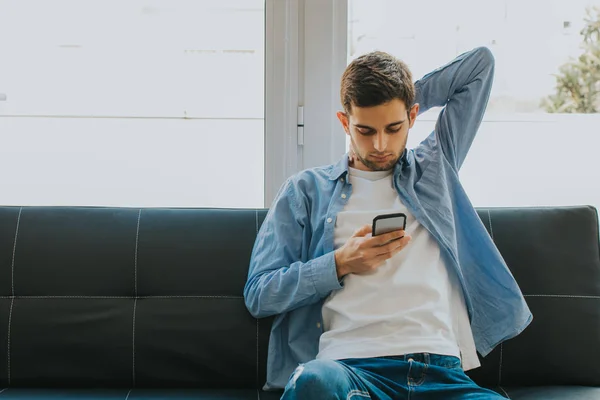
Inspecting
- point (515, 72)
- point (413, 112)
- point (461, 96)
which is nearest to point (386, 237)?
point (413, 112)

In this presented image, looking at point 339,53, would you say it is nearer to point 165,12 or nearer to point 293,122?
point 293,122

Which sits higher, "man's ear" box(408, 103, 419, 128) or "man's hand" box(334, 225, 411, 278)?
"man's ear" box(408, 103, 419, 128)

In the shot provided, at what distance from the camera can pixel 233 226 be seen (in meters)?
2.03

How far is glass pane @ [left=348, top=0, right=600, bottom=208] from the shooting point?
2.38 metres

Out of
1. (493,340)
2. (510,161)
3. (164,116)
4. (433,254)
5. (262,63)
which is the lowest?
(493,340)

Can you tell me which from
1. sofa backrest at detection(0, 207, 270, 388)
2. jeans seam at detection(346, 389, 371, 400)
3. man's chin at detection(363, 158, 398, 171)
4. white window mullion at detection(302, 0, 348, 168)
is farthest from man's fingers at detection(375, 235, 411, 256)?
white window mullion at detection(302, 0, 348, 168)

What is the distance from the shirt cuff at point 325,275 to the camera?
1.70m

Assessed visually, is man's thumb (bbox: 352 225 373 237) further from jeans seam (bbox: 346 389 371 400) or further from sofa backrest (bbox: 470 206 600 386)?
sofa backrest (bbox: 470 206 600 386)

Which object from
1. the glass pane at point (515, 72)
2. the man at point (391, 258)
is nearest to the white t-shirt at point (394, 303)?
the man at point (391, 258)

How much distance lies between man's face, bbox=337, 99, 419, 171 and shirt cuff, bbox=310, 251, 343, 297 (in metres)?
0.29

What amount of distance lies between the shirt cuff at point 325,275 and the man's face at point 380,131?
291 millimetres

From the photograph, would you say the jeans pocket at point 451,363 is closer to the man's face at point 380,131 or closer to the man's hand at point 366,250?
the man's hand at point 366,250

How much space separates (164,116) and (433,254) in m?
1.12

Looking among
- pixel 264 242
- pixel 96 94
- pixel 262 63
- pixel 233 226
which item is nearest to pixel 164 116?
pixel 96 94
